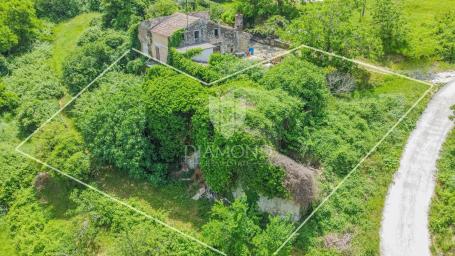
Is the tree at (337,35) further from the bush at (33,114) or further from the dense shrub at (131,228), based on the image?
the bush at (33,114)

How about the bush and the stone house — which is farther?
the stone house

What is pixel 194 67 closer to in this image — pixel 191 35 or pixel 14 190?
pixel 191 35

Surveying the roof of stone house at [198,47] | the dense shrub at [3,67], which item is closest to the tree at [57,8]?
the dense shrub at [3,67]

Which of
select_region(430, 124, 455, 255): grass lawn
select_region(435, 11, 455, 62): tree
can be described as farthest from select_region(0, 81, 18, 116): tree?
select_region(435, 11, 455, 62): tree

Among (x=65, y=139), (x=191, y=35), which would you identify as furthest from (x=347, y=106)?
(x=65, y=139)

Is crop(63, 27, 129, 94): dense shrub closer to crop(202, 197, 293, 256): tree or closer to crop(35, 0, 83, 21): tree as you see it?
crop(35, 0, 83, 21): tree
